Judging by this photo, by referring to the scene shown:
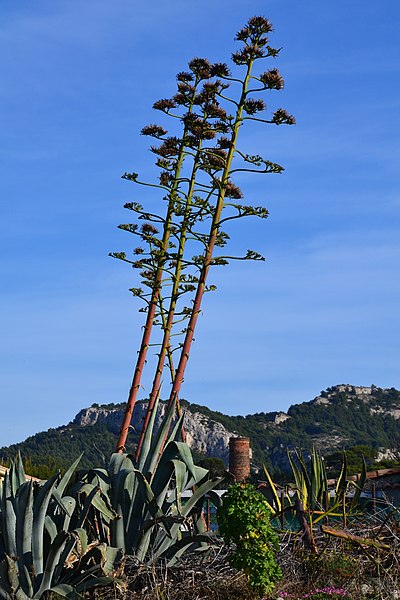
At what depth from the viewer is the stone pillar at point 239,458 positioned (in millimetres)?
16219

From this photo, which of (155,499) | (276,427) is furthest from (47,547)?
(276,427)

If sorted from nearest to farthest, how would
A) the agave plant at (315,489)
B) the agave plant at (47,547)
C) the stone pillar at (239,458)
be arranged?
the agave plant at (47,547)
the agave plant at (315,489)
the stone pillar at (239,458)

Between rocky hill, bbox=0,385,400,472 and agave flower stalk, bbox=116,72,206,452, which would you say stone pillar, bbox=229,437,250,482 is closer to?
agave flower stalk, bbox=116,72,206,452

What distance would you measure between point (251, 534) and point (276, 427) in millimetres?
89572

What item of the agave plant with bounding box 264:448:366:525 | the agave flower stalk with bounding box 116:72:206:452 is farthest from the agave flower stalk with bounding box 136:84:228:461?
the agave plant with bounding box 264:448:366:525

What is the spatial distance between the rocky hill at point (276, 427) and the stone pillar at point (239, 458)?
53675mm

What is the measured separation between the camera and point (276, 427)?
96.6 meters

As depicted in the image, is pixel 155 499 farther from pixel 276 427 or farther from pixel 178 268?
pixel 276 427

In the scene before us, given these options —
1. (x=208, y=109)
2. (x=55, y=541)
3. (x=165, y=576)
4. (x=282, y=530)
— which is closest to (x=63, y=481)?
(x=55, y=541)

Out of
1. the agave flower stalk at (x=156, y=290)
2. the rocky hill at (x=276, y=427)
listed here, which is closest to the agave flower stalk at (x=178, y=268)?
the agave flower stalk at (x=156, y=290)

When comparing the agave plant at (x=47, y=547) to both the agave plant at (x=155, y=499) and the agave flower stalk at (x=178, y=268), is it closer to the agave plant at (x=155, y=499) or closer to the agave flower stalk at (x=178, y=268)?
the agave plant at (x=155, y=499)

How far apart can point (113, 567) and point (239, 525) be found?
1128mm

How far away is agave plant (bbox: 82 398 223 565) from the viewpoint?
26.9 ft

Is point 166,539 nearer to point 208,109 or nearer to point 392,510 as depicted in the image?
point 392,510
